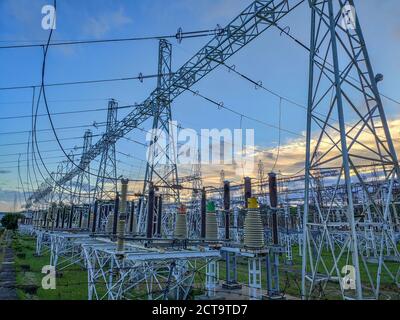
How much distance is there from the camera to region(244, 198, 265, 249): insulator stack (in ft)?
26.6

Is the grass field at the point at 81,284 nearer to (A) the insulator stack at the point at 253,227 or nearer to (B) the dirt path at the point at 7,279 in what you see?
(B) the dirt path at the point at 7,279

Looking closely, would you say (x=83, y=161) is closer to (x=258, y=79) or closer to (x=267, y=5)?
(x=258, y=79)

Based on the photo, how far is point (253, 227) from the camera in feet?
27.1

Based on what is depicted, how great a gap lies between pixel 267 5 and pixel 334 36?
279 centimetres

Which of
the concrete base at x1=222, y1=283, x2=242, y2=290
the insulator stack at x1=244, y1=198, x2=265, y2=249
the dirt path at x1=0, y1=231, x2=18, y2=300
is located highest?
the insulator stack at x1=244, y1=198, x2=265, y2=249

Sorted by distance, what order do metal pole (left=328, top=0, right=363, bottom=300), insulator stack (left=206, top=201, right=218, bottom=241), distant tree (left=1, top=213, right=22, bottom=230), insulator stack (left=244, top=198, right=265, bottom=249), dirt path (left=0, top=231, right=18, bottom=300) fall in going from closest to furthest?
metal pole (left=328, top=0, right=363, bottom=300), insulator stack (left=244, top=198, right=265, bottom=249), insulator stack (left=206, top=201, right=218, bottom=241), dirt path (left=0, top=231, right=18, bottom=300), distant tree (left=1, top=213, right=22, bottom=230)

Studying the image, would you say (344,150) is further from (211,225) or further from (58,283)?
(58,283)

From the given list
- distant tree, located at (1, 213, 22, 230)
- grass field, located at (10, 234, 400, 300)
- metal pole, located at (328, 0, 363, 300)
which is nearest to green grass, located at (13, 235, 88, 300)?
grass field, located at (10, 234, 400, 300)

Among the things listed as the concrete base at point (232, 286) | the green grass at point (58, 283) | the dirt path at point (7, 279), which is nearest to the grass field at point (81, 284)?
the green grass at point (58, 283)

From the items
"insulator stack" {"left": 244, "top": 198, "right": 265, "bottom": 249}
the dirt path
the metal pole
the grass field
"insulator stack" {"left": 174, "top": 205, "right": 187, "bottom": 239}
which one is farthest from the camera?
the dirt path

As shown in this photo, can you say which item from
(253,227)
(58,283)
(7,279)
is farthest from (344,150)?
(7,279)

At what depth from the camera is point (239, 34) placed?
10320 millimetres

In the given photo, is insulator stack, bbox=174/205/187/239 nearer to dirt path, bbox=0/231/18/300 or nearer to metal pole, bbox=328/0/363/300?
metal pole, bbox=328/0/363/300
